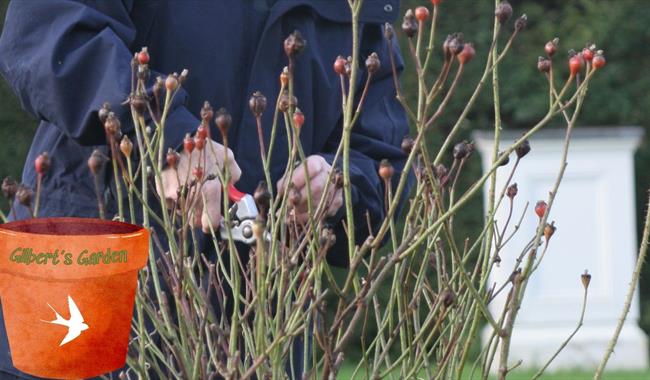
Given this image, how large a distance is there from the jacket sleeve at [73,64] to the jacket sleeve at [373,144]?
46 cm

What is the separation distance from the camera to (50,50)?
2.13 metres

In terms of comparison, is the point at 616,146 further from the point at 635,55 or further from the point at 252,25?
the point at 252,25

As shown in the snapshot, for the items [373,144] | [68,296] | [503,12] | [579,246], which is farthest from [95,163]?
[579,246]

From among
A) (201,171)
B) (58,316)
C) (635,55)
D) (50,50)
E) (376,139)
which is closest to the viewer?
(58,316)

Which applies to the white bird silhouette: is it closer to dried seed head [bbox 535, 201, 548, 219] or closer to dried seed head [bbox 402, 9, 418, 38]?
dried seed head [bbox 402, 9, 418, 38]

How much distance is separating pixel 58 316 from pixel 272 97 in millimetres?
1144

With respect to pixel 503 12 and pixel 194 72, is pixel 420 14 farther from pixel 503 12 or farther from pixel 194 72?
pixel 194 72

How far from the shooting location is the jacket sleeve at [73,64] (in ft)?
6.84

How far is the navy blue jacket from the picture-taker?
2.13 metres

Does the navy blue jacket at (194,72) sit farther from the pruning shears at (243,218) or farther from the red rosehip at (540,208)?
the red rosehip at (540,208)

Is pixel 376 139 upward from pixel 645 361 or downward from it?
upward

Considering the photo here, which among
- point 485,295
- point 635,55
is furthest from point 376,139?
point 635,55

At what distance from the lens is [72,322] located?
133 centimetres

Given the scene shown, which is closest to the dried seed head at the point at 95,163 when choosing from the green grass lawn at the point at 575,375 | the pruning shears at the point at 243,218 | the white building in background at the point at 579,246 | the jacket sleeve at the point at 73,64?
the pruning shears at the point at 243,218
